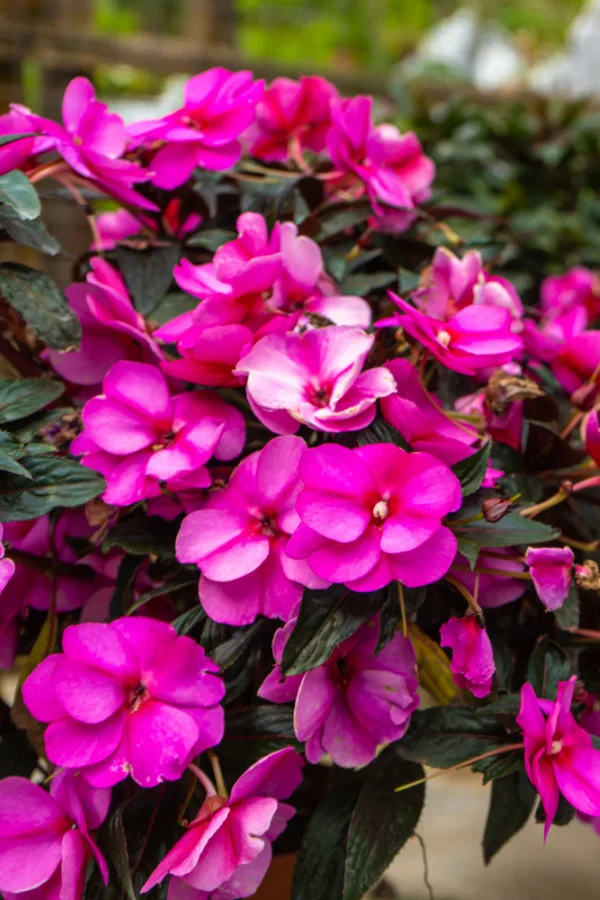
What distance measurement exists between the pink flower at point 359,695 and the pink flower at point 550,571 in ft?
0.25

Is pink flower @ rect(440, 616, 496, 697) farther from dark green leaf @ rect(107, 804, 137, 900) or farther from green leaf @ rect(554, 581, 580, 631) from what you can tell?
dark green leaf @ rect(107, 804, 137, 900)

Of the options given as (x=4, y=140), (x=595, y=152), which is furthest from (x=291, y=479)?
(x=595, y=152)

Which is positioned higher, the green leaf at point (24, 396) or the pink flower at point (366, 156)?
the pink flower at point (366, 156)

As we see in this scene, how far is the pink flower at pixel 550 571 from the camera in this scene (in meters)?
0.45

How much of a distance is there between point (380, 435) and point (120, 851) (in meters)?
0.25

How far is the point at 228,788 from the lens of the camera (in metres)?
0.49

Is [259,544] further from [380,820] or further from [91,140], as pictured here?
[91,140]

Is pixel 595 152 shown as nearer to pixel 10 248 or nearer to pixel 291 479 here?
pixel 10 248

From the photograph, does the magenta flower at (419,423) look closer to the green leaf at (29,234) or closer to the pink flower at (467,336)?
the pink flower at (467,336)

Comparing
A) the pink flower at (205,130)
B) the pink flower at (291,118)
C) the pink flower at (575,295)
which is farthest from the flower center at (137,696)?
the pink flower at (575,295)

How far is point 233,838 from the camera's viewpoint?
43 centimetres

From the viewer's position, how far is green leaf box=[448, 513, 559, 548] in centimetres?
45

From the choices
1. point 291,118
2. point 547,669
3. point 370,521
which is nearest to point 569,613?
point 547,669

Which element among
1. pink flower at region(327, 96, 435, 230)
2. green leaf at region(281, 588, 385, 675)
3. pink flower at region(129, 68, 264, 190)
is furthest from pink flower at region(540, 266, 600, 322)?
green leaf at region(281, 588, 385, 675)
